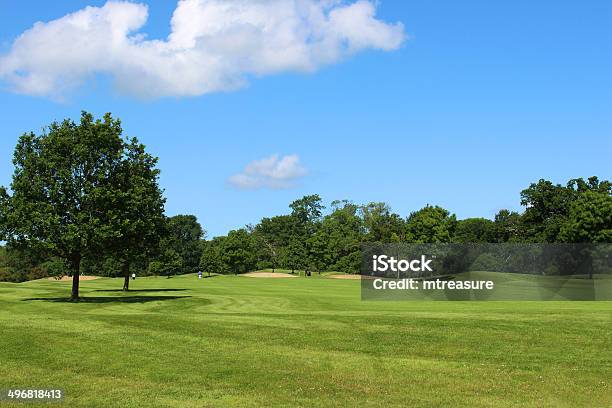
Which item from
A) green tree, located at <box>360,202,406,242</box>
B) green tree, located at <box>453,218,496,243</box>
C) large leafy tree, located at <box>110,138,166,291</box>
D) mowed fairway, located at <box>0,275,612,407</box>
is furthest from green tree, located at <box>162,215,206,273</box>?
mowed fairway, located at <box>0,275,612,407</box>

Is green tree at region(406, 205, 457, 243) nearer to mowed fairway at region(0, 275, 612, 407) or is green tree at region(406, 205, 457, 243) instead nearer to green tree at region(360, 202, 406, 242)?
green tree at region(360, 202, 406, 242)

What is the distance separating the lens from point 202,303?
1693 inches

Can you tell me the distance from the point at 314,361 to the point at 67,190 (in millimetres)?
29524

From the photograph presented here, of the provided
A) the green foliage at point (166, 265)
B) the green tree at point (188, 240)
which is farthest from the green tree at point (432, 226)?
the green tree at point (188, 240)

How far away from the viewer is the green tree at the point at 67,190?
4159 centimetres

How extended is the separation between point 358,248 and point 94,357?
4998 inches

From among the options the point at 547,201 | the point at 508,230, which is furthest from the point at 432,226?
the point at 508,230

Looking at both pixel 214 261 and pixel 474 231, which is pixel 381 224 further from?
pixel 214 261

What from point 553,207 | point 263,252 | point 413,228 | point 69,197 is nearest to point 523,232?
point 553,207

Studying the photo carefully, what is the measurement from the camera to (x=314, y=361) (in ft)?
61.0

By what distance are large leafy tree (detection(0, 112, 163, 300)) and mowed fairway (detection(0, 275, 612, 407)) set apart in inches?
497

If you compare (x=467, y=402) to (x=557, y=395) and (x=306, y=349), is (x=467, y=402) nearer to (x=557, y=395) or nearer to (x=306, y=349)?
(x=557, y=395)

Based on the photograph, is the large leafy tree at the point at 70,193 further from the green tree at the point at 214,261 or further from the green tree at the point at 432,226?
the green tree at the point at 214,261

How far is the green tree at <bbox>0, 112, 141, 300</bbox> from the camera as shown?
41594 mm
